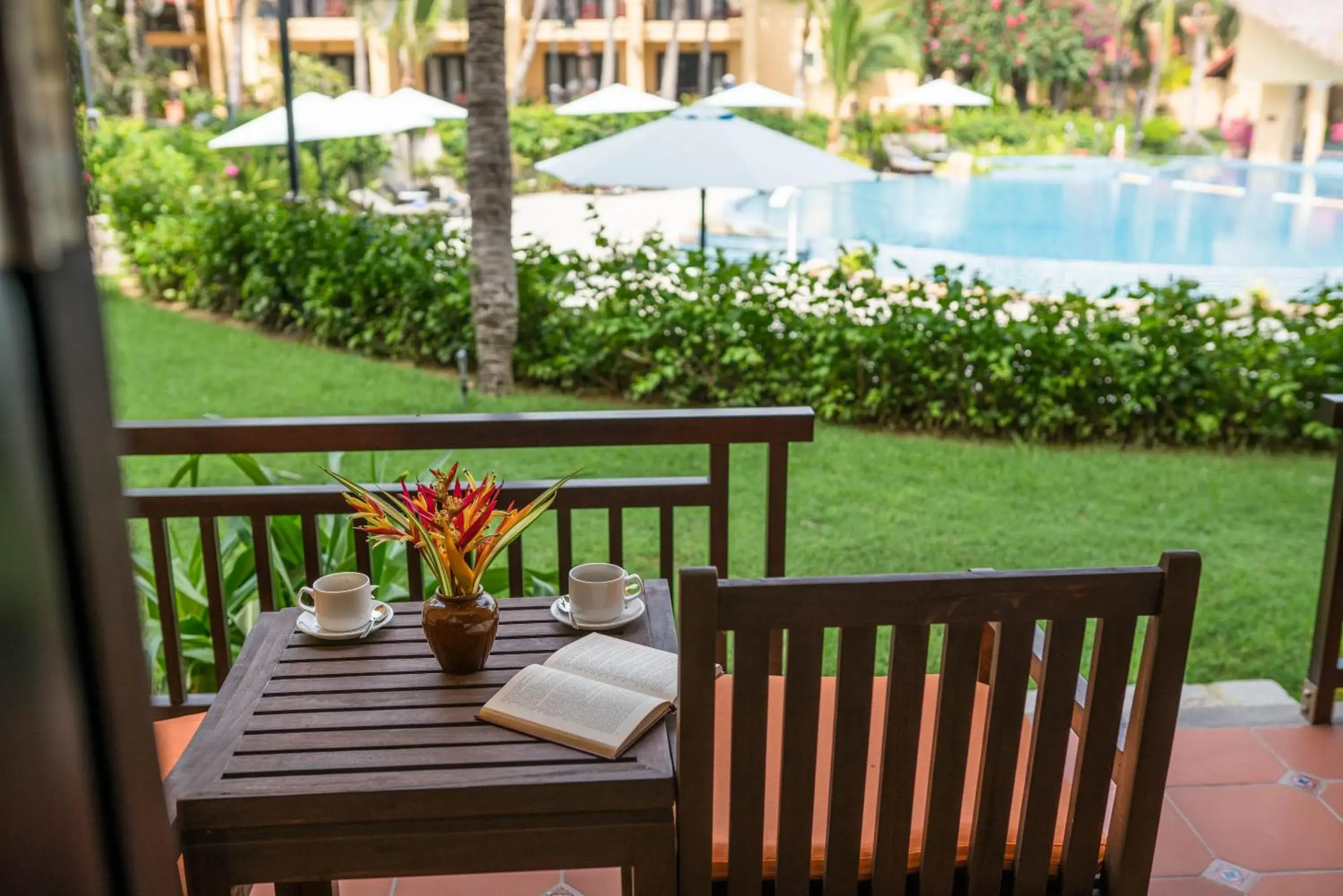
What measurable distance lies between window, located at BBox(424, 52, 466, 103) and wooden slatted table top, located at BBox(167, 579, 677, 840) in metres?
23.7

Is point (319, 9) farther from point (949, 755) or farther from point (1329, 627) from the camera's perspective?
point (949, 755)

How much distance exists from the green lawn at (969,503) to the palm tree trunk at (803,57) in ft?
52.5

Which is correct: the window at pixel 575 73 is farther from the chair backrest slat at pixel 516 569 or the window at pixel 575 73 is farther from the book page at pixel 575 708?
the book page at pixel 575 708

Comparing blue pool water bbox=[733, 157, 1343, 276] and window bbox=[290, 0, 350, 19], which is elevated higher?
window bbox=[290, 0, 350, 19]

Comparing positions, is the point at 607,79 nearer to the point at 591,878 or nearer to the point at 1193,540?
the point at 1193,540

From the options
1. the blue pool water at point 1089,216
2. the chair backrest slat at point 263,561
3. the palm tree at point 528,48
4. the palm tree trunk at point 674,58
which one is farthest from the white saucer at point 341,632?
the palm tree trunk at point 674,58

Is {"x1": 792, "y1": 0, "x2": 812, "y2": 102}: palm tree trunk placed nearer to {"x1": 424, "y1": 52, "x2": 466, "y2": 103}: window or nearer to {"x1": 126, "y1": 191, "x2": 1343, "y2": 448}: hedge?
{"x1": 424, "y1": 52, "x2": 466, "y2": 103}: window

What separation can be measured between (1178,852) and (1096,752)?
0.99 m

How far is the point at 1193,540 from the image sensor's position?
15.4ft

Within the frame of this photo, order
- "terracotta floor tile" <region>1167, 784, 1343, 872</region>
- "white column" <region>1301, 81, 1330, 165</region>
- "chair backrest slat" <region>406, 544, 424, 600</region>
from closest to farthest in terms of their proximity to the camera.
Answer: "terracotta floor tile" <region>1167, 784, 1343, 872</region> < "chair backrest slat" <region>406, 544, 424, 600</region> < "white column" <region>1301, 81, 1330, 165</region>

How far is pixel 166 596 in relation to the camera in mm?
2473

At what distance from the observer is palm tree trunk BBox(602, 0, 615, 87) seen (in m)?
22.4

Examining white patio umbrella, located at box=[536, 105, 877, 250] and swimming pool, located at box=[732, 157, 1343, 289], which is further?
swimming pool, located at box=[732, 157, 1343, 289]

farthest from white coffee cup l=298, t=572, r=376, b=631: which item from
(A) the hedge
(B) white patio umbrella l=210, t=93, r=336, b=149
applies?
(B) white patio umbrella l=210, t=93, r=336, b=149
